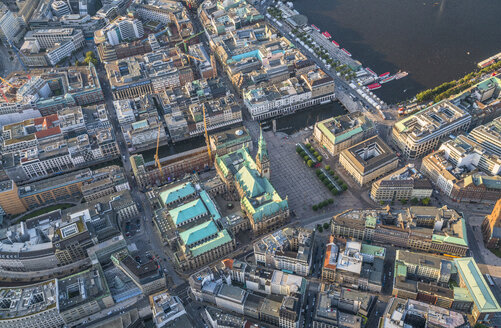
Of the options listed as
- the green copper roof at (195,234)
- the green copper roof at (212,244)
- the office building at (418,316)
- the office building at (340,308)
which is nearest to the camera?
the office building at (418,316)

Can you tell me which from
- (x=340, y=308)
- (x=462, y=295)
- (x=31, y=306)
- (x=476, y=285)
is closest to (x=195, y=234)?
(x=340, y=308)

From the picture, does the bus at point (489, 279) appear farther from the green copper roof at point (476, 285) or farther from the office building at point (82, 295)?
the office building at point (82, 295)

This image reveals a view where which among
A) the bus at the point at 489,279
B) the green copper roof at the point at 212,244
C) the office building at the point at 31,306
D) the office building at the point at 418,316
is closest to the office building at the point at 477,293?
the office building at the point at 418,316

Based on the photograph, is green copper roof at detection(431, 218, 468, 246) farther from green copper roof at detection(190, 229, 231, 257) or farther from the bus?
green copper roof at detection(190, 229, 231, 257)

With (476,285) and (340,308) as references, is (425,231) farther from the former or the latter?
(340,308)

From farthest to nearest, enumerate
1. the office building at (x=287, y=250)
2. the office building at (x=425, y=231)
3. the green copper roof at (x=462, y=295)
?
the office building at (x=425, y=231) < the office building at (x=287, y=250) < the green copper roof at (x=462, y=295)

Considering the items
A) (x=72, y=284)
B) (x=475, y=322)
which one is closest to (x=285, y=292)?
(x=475, y=322)
